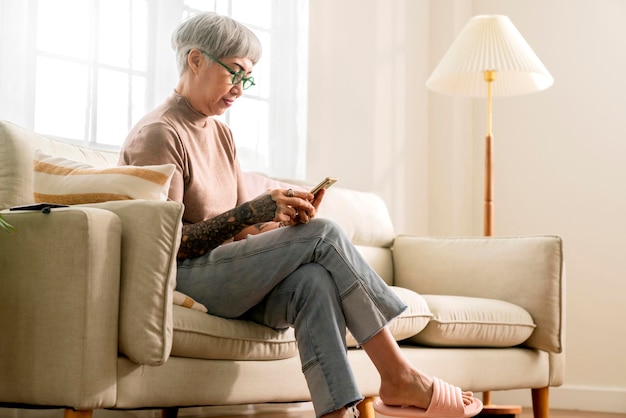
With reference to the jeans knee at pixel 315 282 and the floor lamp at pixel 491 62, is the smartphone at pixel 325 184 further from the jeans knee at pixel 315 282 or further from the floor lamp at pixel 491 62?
the floor lamp at pixel 491 62

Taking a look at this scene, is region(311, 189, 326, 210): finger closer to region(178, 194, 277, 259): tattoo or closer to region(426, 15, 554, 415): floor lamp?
region(178, 194, 277, 259): tattoo

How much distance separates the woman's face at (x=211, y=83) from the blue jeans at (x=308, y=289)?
17.9 inches

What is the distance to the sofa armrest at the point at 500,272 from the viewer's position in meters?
2.82

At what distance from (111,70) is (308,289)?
4.54 feet

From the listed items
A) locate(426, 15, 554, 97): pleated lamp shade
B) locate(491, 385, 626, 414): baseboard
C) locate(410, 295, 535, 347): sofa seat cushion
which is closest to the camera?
locate(410, 295, 535, 347): sofa seat cushion

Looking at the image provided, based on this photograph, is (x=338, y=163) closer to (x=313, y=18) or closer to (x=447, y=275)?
(x=313, y=18)

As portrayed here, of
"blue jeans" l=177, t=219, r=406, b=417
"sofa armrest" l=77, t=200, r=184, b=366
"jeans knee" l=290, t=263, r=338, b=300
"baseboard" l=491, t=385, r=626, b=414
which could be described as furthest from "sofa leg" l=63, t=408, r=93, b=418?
"baseboard" l=491, t=385, r=626, b=414

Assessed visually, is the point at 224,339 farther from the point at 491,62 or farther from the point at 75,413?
the point at 491,62

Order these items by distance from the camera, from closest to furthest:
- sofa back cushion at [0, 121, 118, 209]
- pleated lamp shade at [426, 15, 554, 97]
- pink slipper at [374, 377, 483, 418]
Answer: pink slipper at [374, 377, 483, 418], sofa back cushion at [0, 121, 118, 209], pleated lamp shade at [426, 15, 554, 97]

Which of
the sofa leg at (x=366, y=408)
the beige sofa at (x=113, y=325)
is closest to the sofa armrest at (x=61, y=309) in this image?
the beige sofa at (x=113, y=325)

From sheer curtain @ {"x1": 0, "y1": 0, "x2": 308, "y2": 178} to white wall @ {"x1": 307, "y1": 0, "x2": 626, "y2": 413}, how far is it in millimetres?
214

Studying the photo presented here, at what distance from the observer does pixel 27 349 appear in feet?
5.74

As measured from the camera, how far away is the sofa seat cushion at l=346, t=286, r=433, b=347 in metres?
2.41

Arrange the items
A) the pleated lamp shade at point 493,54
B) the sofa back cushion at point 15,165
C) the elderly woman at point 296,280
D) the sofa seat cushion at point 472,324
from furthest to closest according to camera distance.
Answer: the pleated lamp shade at point 493,54 < the sofa seat cushion at point 472,324 < the sofa back cushion at point 15,165 < the elderly woman at point 296,280
